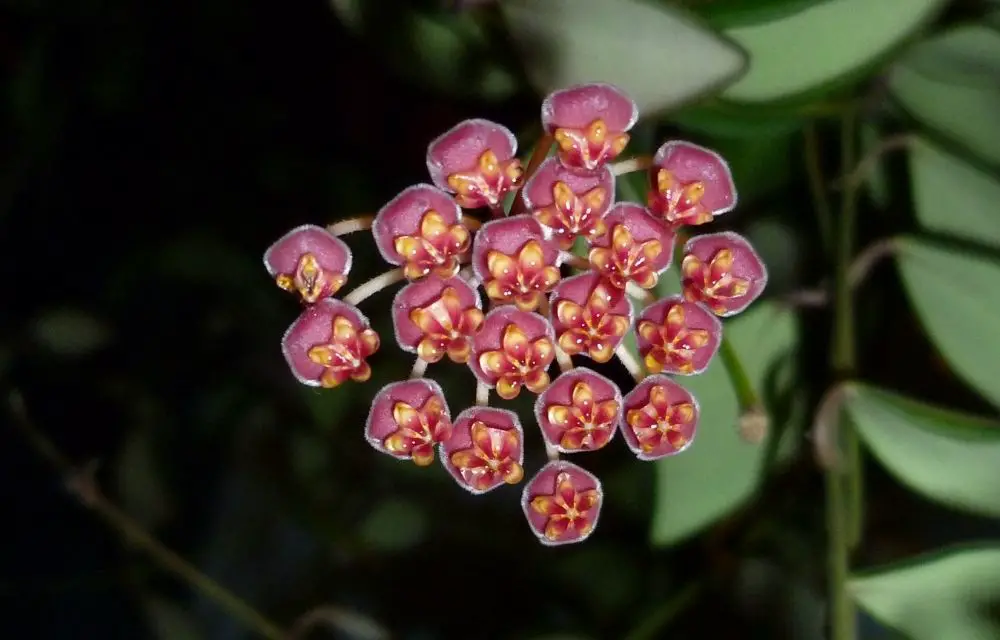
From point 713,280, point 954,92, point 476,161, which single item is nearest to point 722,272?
point 713,280

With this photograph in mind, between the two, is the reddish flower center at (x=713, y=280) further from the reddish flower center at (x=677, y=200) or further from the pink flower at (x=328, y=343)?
the pink flower at (x=328, y=343)

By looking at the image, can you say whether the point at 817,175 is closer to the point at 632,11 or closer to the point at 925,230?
the point at 925,230

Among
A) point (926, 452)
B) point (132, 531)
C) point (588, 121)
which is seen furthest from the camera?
point (132, 531)

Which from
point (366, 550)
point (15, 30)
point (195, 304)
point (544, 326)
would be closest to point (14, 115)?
point (15, 30)

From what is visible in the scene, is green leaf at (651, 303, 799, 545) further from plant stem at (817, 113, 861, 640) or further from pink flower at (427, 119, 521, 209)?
pink flower at (427, 119, 521, 209)

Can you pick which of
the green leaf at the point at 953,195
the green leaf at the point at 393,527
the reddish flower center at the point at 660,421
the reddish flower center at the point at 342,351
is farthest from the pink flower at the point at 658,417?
the green leaf at the point at 393,527

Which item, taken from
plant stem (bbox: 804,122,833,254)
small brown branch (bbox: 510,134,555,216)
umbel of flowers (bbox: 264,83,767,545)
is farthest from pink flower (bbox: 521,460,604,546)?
plant stem (bbox: 804,122,833,254)

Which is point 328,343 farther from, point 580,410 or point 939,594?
point 939,594
